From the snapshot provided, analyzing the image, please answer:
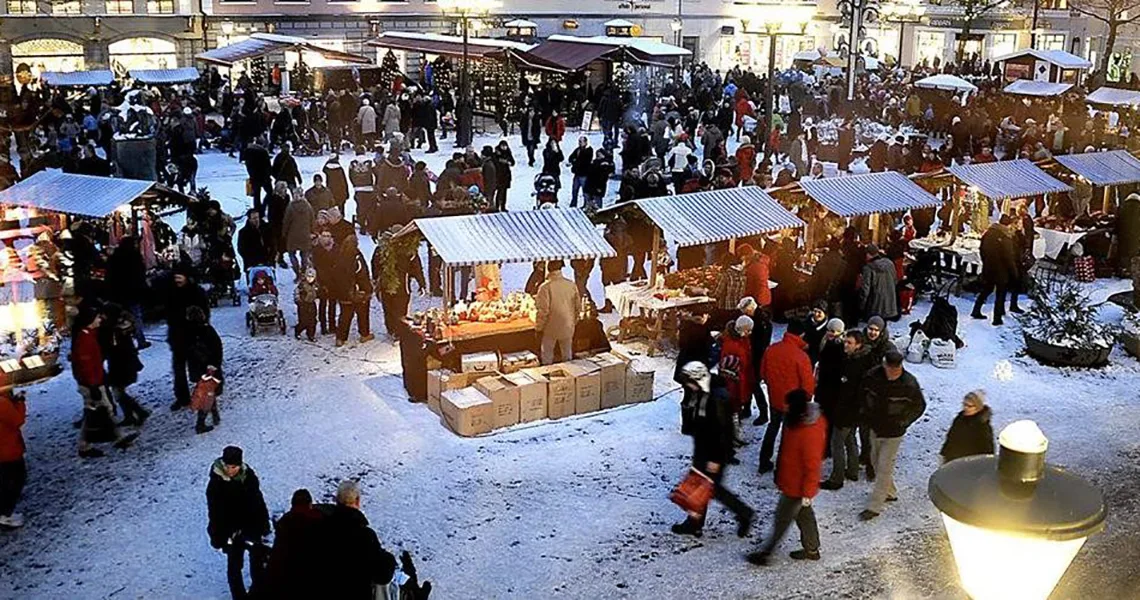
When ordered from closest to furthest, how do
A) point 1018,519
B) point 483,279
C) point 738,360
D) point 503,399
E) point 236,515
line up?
1. point 1018,519
2. point 236,515
3. point 738,360
4. point 503,399
5. point 483,279

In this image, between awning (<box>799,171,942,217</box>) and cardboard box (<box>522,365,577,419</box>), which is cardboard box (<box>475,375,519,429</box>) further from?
awning (<box>799,171,942,217</box>)

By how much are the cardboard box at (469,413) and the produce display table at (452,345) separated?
0.52 metres

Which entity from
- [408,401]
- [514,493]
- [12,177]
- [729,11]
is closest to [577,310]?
[408,401]

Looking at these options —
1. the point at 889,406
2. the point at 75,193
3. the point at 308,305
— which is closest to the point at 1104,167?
the point at 889,406

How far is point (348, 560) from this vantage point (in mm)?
5859

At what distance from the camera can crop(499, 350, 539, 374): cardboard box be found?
10055 millimetres

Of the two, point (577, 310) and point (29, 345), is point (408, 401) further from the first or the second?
point (29, 345)

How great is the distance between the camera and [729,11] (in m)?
47.3

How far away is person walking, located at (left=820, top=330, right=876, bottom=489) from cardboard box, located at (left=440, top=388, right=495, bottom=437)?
2866 millimetres

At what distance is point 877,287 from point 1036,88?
2014cm

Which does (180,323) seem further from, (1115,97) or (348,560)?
(1115,97)

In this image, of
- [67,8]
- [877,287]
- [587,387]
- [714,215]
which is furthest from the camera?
[67,8]

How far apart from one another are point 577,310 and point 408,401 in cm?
177

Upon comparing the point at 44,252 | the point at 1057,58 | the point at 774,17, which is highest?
the point at 774,17
